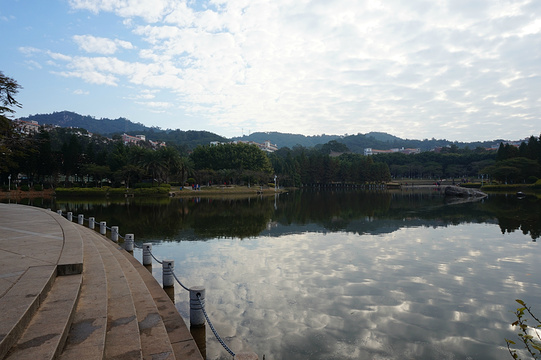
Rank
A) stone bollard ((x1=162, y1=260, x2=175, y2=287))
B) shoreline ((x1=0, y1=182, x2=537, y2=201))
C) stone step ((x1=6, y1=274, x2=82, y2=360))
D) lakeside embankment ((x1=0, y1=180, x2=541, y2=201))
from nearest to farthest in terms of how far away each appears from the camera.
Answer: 1. stone step ((x1=6, y1=274, x2=82, y2=360))
2. stone bollard ((x1=162, y1=260, x2=175, y2=287))
3. shoreline ((x1=0, y1=182, x2=537, y2=201))
4. lakeside embankment ((x1=0, y1=180, x2=541, y2=201))

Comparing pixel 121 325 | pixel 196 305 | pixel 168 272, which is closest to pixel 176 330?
pixel 196 305

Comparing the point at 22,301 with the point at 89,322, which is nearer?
the point at 22,301

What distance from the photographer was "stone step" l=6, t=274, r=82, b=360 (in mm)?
3513

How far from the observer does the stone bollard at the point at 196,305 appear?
6467 millimetres

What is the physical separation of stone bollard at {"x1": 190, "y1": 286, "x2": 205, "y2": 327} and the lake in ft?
1.35

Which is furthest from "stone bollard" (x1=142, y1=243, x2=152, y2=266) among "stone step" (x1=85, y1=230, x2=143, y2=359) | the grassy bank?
the grassy bank

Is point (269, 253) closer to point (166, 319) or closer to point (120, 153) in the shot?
point (166, 319)

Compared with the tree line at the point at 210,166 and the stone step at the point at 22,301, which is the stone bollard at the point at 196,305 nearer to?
the stone step at the point at 22,301

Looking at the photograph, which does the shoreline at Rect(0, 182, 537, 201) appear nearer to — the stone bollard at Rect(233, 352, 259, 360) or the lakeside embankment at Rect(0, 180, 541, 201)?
the lakeside embankment at Rect(0, 180, 541, 201)

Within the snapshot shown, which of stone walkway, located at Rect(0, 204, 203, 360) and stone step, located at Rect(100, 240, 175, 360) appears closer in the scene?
stone walkway, located at Rect(0, 204, 203, 360)

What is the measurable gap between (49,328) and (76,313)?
3.11ft

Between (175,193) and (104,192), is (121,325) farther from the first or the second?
(104,192)

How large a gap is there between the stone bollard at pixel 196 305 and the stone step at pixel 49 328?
2049 millimetres

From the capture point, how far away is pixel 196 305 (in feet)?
21.7
